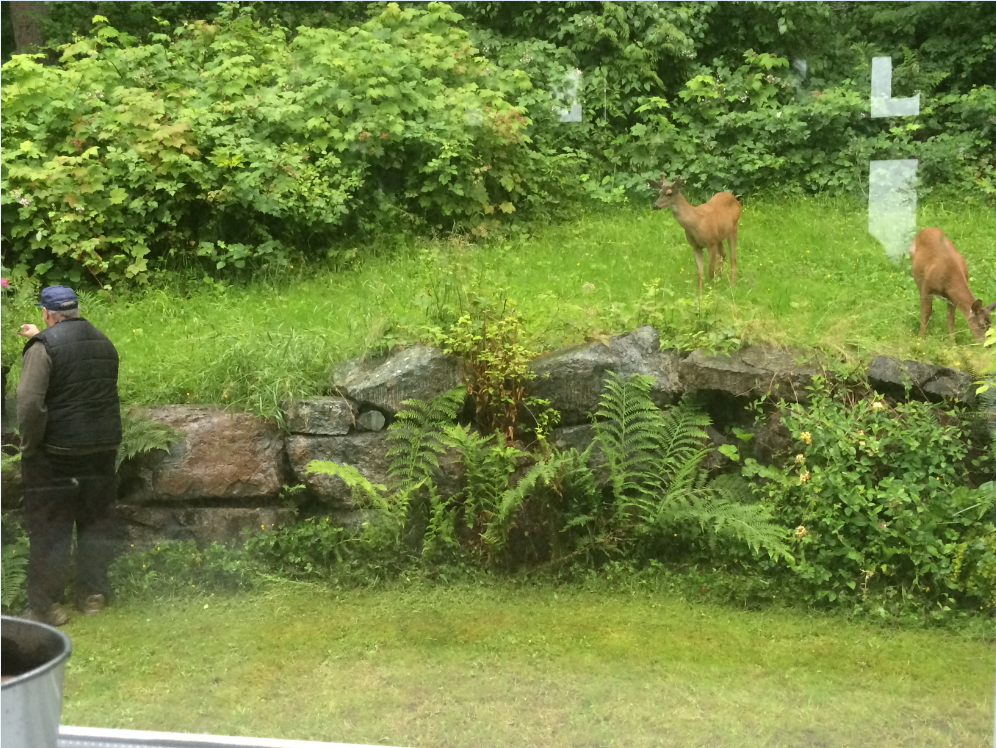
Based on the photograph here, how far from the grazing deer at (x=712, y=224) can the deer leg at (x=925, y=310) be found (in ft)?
2.54

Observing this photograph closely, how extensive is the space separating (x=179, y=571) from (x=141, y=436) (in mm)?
633

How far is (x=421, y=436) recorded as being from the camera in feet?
13.4

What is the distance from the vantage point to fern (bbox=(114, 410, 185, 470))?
165 inches

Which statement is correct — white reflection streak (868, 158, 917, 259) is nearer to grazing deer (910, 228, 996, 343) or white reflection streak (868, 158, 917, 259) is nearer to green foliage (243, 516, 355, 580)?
grazing deer (910, 228, 996, 343)

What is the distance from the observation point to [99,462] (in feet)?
13.7

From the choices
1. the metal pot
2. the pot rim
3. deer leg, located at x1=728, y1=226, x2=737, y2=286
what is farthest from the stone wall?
the pot rim

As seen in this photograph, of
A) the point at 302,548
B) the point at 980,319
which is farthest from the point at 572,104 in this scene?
the point at 302,548

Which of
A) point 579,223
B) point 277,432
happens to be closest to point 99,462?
point 277,432

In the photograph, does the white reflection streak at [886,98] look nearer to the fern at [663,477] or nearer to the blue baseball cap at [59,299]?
the fern at [663,477]

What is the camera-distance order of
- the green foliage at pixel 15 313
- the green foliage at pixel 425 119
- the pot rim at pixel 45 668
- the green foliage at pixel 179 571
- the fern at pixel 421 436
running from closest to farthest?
the pot rim at pixel 45 668 → the green foliage at pixel 425 119 → the fern at pixel 421 436 → the green foliage at pixel 179 571 → the green foliage at pixel 15 313

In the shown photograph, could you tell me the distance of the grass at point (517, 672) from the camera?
373 centimetres

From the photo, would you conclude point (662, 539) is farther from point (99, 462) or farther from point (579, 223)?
point (99, 462)

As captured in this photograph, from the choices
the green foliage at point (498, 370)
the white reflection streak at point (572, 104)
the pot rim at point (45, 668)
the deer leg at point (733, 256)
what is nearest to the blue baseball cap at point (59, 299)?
the pot rim at point (45, 668)

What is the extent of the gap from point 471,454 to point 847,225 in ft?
6.19
